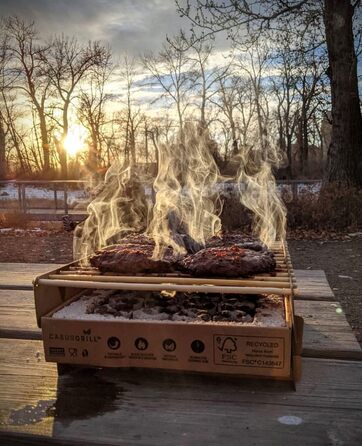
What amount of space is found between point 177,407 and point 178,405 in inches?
0.5

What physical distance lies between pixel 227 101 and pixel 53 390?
1309 inches

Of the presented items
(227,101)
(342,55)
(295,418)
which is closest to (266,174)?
(295,418)

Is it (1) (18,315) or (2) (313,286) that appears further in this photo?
(2) (313,286)

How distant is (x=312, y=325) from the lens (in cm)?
211

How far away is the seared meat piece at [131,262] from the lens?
6.35 ft

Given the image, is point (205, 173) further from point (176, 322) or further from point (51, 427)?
point (51, 427)

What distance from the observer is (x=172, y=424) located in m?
1.32

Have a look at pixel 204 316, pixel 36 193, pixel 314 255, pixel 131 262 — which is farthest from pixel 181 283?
pixel 36 193

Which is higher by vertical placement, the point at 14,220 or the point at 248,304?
the point at 248,304

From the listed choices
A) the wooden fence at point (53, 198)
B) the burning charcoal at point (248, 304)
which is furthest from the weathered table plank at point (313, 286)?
the wooden fence at point (53, 198)

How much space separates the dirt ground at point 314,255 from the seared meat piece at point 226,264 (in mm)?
2579

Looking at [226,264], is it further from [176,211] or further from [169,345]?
[176,211]

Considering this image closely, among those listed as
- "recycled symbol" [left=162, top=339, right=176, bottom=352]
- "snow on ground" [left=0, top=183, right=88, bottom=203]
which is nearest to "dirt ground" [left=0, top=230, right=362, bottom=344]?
"snow on ground" [left=0, top=183, right=88, bottom=203]

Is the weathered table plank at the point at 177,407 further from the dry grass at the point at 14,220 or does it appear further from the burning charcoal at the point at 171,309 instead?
the dry grass at the point at 14,220
